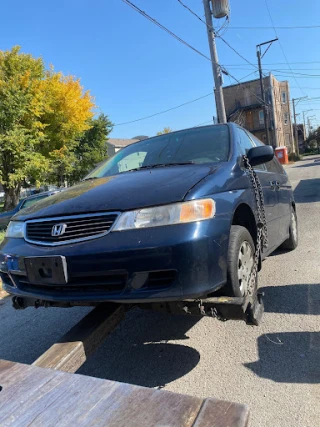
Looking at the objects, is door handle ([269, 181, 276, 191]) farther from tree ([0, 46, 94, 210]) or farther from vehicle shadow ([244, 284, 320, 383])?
tree ([0, 46, 94, 210])

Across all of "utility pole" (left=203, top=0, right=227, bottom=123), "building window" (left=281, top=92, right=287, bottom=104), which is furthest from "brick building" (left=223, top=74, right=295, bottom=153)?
"utility pole" (left=203, top=0, right=227, bottom=123)

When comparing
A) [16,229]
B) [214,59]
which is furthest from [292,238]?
[214,59]

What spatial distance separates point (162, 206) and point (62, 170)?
24581mm

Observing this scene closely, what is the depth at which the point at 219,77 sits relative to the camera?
554 inches

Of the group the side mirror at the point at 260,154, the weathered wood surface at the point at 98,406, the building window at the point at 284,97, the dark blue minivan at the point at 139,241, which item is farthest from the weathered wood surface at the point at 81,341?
the building window at the point at 284,97

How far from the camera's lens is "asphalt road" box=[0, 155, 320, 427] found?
227 centimetres

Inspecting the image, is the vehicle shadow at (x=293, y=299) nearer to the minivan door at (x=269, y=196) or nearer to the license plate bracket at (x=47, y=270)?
the minivan door at (x=269, y=196)

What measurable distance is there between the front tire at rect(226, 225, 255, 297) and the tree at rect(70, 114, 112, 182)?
29059 mm

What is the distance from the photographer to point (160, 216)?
223 centimetres

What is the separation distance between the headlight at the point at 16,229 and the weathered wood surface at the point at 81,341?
815 mm

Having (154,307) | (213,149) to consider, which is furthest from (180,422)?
(213,149)

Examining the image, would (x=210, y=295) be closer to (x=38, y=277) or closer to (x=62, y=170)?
(x=38, y=277)

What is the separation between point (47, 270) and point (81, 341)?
0.51m

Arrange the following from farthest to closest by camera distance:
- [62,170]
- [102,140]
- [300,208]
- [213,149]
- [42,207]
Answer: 1. [102,140]
2. [62,170]
3. [300,208]
4. [213,149]
5. [42,207]
